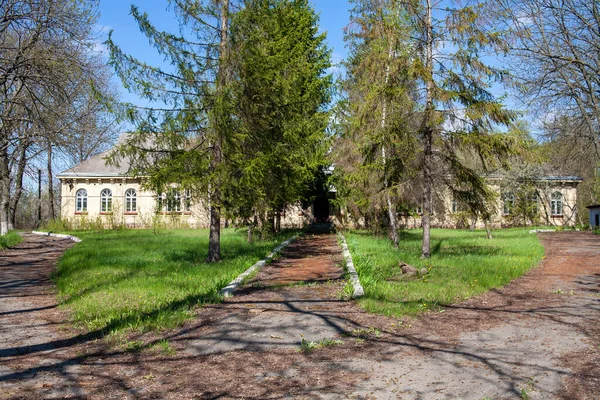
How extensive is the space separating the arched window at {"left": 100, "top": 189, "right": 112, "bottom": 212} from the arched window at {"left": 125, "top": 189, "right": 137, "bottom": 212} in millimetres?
1186

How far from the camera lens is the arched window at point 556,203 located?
3997cm

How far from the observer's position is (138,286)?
378 inches

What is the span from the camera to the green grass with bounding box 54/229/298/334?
724 centimetres

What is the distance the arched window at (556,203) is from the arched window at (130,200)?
31.5 m

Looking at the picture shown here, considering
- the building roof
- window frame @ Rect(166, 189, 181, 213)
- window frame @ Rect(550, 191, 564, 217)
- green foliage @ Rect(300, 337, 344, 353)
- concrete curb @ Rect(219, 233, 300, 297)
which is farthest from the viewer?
window frame @ Rect(550, 191, 564, 217)

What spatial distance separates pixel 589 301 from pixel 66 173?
3564cm

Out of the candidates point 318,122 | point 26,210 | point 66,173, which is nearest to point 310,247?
point 318,122

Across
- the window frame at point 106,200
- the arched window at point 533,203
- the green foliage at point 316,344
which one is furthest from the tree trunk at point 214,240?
the arched window at point 533,203

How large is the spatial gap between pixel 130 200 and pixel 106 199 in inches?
66.8

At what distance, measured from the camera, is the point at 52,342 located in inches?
254

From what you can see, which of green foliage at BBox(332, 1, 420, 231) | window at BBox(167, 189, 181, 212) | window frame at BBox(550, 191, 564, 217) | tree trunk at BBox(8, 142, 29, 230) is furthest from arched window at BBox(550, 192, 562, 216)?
tree trunk at BBox(8, 142, 29, 230)

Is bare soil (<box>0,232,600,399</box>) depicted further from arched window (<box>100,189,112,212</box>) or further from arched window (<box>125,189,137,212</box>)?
arched window (<box>100,189,112,212</box>)

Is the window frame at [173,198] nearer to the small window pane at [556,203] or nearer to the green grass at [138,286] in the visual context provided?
the green grass at [138,286]

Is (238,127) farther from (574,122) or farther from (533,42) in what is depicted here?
(574,122)
